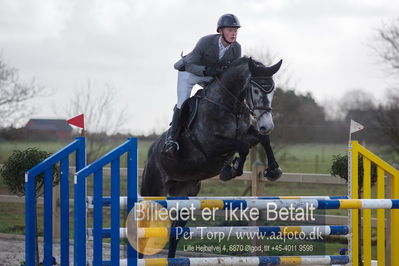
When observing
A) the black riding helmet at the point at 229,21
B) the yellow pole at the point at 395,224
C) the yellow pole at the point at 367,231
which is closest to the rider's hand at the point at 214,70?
the black riding helmet at the point at 229,21

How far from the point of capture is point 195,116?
557cm

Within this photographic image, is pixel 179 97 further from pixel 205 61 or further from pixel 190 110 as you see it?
pixel 205 61

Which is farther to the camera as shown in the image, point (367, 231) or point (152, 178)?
point (152, 178)

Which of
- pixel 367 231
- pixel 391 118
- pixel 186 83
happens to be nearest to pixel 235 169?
pixel 186 83

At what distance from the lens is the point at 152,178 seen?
6.20 m

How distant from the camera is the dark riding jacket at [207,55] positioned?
541 cm

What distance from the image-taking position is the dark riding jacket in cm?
541

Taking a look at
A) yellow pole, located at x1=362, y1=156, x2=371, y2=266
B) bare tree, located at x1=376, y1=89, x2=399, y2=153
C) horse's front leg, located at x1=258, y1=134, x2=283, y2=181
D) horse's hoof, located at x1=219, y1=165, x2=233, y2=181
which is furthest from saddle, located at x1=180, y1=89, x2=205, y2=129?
bare tree, located at x1=376, y1=89, x2=399, y2=153

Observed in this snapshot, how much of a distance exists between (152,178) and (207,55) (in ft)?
4.73

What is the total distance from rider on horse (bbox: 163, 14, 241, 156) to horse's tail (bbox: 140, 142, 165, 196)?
56 cm

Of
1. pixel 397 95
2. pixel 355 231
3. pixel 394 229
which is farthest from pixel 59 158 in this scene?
pixel 397 95

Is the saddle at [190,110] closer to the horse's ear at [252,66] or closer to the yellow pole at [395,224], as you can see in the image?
the horse's ear at [252,66]

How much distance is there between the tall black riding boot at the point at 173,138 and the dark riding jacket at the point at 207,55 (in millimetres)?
422

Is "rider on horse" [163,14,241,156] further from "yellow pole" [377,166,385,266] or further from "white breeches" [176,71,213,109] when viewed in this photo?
"yellow pole" [377,166,385,266]
